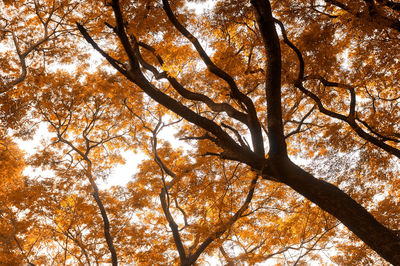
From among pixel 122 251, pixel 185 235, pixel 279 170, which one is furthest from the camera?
pixel 185 235

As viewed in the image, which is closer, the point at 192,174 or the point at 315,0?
the point at 315,0

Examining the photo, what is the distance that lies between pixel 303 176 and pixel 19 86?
8.51 meters

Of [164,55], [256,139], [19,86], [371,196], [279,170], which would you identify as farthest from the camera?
[19,86]

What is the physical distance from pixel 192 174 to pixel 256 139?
3.36 meters

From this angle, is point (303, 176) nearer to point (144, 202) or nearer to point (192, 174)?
point (192, 174)

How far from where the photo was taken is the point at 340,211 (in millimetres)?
2957

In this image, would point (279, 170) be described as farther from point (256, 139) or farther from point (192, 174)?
point (192, 174)

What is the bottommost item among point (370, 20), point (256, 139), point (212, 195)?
point (256, 139)

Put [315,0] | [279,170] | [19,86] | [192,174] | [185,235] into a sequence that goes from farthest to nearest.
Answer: [185,235] → [19,86] → [192,174] → [315,0] → [279,170]

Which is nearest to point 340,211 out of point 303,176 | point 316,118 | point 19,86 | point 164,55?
point 303,176

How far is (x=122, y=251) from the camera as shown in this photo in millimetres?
8734

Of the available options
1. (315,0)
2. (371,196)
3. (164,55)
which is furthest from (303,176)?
(371,196)

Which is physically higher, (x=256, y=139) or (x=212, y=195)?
(x=212, y=195)

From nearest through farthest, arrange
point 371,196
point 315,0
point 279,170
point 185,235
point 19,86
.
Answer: point 279,170
point 315,0
point 371,196
point 19,86
point 185,235
